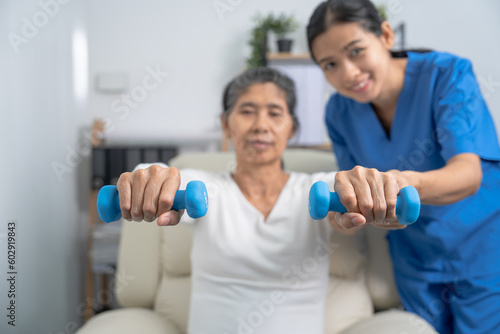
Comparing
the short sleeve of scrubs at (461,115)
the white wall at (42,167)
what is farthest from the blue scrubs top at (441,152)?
the white wall at (42,167)

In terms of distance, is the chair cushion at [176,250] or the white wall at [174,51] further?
the white wall at [174,51]

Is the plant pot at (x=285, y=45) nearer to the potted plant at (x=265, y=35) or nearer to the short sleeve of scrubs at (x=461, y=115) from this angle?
the potted plant at (x=265, y=35)

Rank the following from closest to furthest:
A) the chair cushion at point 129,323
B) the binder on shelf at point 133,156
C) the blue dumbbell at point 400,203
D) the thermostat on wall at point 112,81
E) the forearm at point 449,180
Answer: the blue dumbbell at point 400,203 < the forearm at point 449,180 < the chair cushion at point 129,323 < the binder on shelf at point 133,156 < the thermostat on wall at point 112,81

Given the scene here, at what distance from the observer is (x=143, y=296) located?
114 cm

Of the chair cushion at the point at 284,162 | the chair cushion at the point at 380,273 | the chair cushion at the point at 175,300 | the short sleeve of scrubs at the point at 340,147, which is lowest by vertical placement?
the chair cushion at the point at 175,300

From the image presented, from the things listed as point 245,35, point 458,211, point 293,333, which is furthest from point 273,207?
point 245,35

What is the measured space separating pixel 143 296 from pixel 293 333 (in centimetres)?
49

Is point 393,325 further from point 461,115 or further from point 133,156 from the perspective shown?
point 133,156

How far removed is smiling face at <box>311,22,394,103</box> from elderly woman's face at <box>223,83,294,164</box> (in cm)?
15

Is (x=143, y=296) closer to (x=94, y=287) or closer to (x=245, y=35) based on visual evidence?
(x=94, y=287)

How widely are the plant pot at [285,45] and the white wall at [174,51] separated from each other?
0.45 ft

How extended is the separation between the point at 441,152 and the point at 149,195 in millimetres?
608

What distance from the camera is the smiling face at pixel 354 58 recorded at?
0.88 metres

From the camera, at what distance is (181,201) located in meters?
0.54
